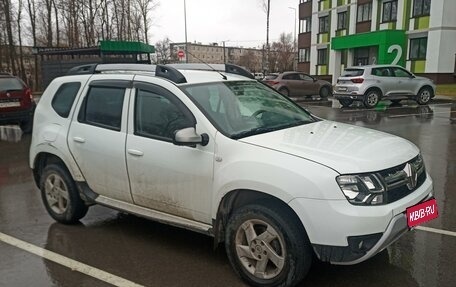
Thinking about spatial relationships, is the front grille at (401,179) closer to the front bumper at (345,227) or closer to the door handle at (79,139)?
the front bumper at (345,227)

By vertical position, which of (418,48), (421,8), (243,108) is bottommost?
(243,108)

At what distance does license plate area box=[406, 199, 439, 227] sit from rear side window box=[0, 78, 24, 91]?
36.3 feet

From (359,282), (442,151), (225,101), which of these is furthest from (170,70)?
(442,151)

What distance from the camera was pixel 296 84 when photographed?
22.8 metres

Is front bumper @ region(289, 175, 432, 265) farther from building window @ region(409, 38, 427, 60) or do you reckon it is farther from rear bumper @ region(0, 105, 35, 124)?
building window @ region(409, 38, 427, 60)

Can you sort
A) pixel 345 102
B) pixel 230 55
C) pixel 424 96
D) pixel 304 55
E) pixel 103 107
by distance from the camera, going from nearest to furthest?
pixel 103 107
pixel 424 96
pixel 345 102
pixel 304 55
pixel 230 55

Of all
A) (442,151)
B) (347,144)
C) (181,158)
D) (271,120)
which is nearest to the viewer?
(347,144)

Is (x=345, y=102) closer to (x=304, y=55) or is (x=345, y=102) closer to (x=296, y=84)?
(x=296, y=84)

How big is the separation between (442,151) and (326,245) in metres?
6.56

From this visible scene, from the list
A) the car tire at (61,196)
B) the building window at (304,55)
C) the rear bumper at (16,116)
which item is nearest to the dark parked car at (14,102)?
the rear bumper at (16,116)

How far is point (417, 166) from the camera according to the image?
349cm

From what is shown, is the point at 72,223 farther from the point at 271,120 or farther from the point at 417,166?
the point at 417,166

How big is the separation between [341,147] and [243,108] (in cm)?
109

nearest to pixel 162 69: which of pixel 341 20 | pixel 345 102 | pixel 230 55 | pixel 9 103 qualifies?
pixel 9 103
